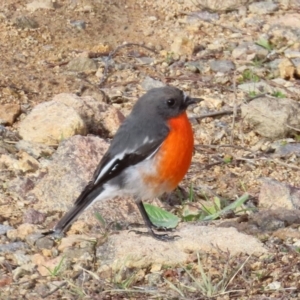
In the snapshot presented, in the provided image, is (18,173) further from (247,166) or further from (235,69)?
(235,69)

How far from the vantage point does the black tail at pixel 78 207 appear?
5551 millimetres

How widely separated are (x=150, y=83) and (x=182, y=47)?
0.74m

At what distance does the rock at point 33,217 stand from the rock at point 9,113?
1.57 meters

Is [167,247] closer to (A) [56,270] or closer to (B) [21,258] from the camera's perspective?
(A) [56,270]

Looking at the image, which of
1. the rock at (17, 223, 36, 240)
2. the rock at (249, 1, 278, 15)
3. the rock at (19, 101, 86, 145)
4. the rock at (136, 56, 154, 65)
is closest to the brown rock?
the rock at (17, 223, 36, 240)

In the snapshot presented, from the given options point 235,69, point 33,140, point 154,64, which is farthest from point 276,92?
point 33,140

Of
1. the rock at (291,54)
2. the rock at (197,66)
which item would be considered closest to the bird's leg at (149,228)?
the rock at (197,66)

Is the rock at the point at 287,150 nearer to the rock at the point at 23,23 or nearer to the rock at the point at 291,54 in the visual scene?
the rock at the point at 291,54

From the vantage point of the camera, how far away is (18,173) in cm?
667

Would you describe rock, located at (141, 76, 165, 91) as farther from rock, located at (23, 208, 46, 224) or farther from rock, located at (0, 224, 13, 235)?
rock, located at (0, 224, 13, 235)

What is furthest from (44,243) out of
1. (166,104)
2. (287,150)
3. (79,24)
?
(79,24)

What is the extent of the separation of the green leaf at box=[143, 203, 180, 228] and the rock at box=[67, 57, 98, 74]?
8.54ft

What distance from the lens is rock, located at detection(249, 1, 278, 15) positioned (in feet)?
31.7

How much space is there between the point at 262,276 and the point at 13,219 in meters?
1.85
